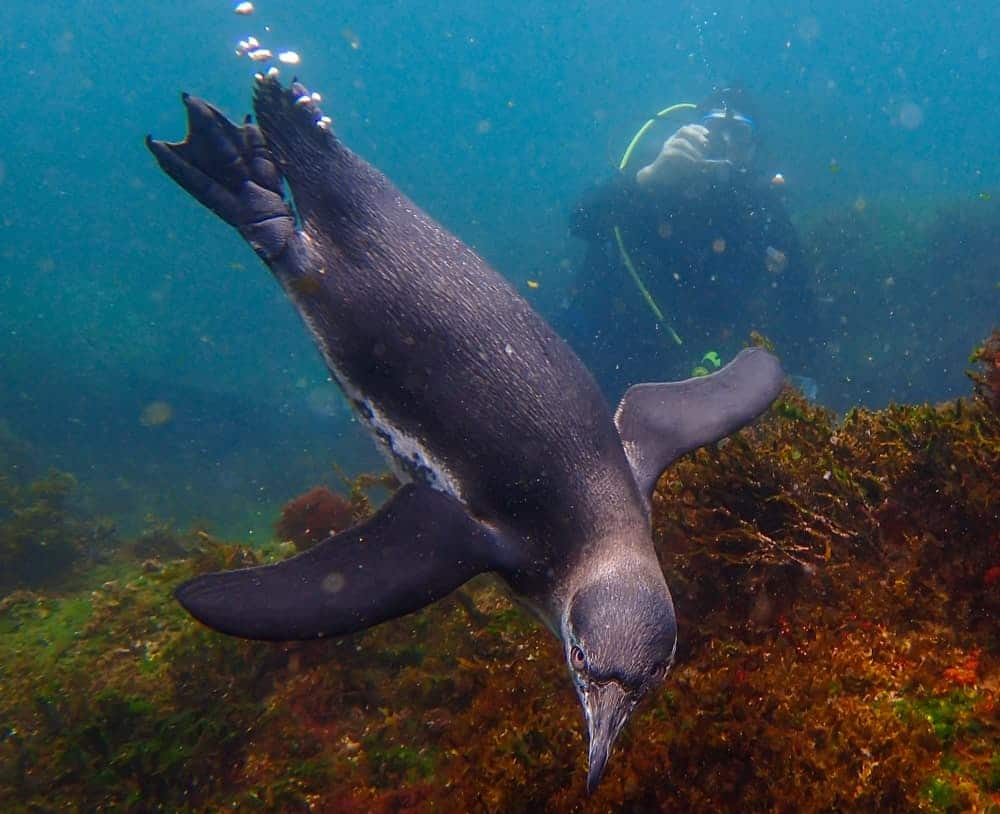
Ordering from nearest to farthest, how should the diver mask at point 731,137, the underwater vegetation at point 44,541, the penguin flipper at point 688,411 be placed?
the penguin flipper at point 688,411 → the underwater vegetation at point 44,541 → the diver mask at point 731,137

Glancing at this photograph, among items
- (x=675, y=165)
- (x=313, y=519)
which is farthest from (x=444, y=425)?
(x=675, y=165)

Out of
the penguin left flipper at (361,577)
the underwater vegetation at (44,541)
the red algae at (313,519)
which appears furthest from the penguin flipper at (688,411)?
the underwater vegetation at (44,541)

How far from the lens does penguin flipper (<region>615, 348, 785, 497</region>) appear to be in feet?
12.3

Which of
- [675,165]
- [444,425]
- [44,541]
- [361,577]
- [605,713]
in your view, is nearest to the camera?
[605,713]

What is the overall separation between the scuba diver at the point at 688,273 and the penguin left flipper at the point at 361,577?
13.8 meters

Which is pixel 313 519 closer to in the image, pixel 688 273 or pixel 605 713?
pixel 605 713

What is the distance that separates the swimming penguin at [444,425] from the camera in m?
2.81

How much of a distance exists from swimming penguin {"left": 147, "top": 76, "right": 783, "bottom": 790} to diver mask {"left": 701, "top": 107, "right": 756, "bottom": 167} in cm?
1721

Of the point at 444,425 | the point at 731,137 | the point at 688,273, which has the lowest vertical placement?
the point at 688,273

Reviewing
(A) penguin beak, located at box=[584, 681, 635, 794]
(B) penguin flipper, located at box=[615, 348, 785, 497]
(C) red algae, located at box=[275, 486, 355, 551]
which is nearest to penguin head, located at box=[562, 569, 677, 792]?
(A) penguin beak, located at box=[584, 681, 635, 794]

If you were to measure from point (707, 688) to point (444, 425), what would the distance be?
1848 millimetres

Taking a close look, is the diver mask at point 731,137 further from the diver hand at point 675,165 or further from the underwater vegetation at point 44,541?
the underwater vegetation at point 44,541

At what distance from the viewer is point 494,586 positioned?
5445 mm

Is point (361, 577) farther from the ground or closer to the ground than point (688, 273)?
farther from the ground
